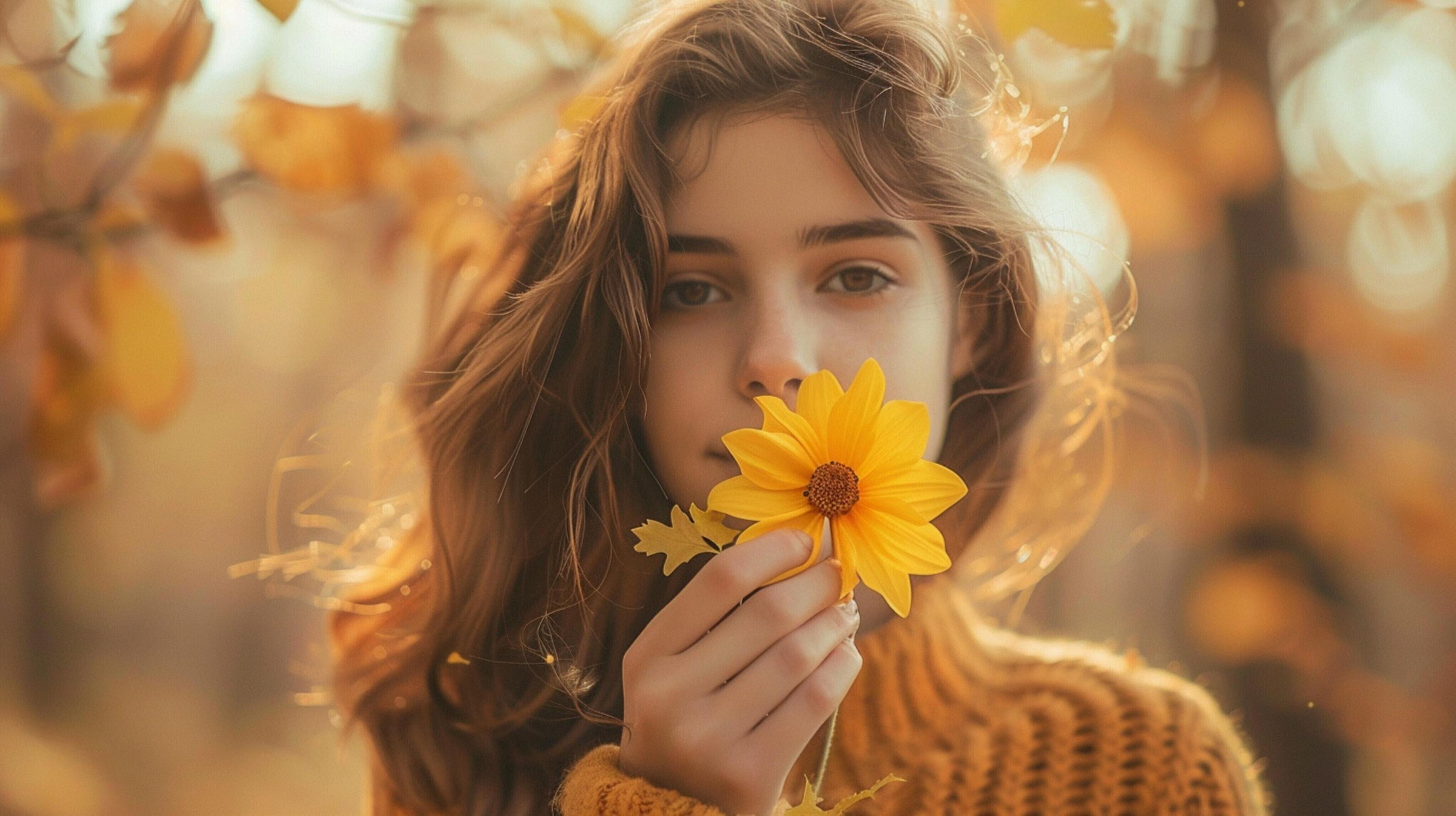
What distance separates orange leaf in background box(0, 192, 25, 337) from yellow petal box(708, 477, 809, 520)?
68 cm

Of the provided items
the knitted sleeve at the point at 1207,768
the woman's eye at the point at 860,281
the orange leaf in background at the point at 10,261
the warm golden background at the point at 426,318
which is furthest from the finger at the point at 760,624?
the orange leaf in background at the point at 10,261

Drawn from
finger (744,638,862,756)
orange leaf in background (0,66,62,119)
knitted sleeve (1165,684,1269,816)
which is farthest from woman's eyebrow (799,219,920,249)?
orange leaf in background (0,66,62,119)

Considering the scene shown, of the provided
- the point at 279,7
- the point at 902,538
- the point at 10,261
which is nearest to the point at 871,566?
the point at 902,538

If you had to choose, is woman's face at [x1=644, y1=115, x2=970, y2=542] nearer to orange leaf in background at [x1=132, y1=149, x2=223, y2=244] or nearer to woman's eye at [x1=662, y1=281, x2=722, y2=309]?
woman's eye at [x1=662, y1=281, x2=722, y2=309]

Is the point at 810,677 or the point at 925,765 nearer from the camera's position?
the point at 810,677

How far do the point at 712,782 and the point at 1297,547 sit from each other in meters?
1.27

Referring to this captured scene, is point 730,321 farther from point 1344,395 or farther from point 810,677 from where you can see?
point 1344,395

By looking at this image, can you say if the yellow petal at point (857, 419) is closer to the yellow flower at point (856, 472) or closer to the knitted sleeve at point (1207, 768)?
the yellow flower at point (856, 472)

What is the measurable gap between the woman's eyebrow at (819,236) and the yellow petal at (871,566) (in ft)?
0.54

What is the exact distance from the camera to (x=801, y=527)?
0.45 meters

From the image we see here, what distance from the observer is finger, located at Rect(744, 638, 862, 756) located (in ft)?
1.51

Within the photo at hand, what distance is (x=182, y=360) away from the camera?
2.67ft

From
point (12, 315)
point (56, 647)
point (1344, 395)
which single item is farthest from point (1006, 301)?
point (56, 647)

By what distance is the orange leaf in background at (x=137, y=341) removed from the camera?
77 centimetres
